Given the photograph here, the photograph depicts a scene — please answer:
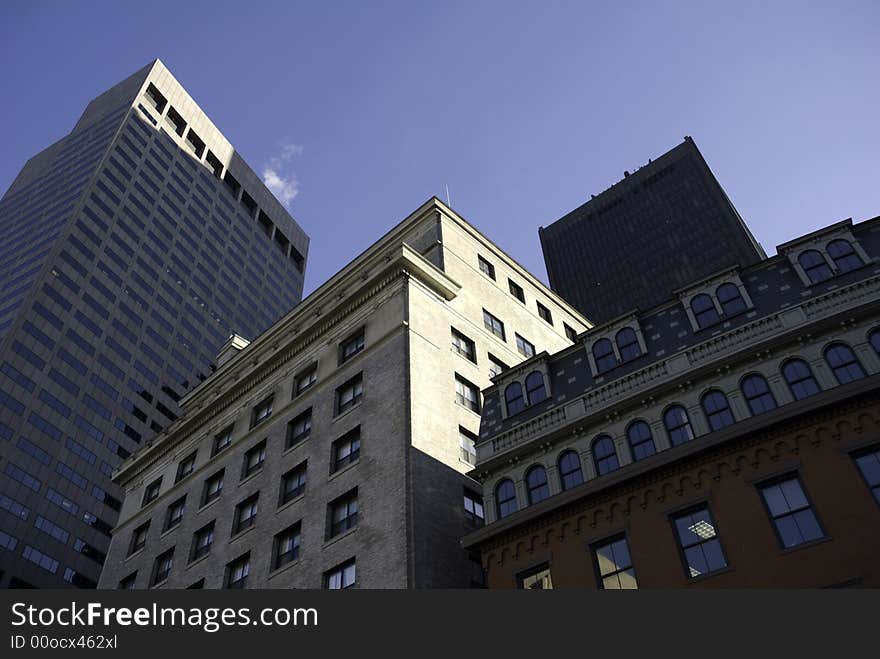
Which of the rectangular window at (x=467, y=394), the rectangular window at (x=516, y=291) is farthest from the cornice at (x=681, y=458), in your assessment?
the rectangular window at (x=516, y=291)

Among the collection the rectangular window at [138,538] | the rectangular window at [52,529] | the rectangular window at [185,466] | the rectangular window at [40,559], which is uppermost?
the rectangular window at [52,529]

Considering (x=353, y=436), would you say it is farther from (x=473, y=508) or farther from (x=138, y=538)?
(x=138, y=538)

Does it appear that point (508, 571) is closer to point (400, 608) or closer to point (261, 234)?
point (400, 608)

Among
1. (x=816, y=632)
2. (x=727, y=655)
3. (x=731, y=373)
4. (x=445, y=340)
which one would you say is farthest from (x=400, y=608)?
(x=445, y=340)

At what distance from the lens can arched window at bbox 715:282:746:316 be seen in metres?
30.7

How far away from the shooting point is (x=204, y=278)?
148 m

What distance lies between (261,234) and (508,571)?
156 m

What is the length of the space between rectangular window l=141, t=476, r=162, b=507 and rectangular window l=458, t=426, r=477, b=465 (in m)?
25.6

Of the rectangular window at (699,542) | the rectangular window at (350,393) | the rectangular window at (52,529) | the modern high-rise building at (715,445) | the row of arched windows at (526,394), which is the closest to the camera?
the modern high-rise building at (715,445)

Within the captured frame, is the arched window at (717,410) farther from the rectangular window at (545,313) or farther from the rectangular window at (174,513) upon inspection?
the rectangular window at (174,513)

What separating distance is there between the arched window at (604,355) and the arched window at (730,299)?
15.8 ft

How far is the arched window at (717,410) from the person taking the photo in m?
27.6

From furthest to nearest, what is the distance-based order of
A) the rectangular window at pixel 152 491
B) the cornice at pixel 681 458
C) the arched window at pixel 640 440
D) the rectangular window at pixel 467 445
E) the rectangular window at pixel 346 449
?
the rectangular window at pixel 152 491 → the rectangular window at pixel 467 445 → the rectangular window at pixel 346 449 → the arched window at pixel 640 440 → the cornice at pixel 681 458

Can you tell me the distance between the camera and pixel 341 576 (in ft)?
115
